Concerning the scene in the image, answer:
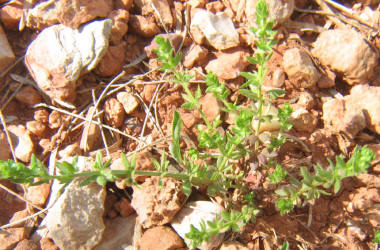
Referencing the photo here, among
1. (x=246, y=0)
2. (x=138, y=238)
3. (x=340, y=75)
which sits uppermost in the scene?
(x=246, y=0)

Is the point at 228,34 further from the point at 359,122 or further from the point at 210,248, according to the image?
the point at 210,248

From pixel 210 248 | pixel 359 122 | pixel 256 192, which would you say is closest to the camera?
pixel 210 248

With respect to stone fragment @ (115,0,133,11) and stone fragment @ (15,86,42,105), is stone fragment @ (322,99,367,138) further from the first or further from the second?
stone fragment @ (15,86,42,105)

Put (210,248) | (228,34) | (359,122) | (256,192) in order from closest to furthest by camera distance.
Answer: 1. (210,248)
2. (256,192)
3. (359,122)
4. (228,34)

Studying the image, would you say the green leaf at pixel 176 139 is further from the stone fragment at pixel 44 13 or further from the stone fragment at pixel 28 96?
the stone fragment at pixel 44 13

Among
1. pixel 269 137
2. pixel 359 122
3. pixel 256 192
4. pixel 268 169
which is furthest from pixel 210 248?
pixel 359 122

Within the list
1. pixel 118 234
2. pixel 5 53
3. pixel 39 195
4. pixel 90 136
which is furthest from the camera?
pixel 5 53

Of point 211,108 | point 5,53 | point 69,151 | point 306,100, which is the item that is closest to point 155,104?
point 211,108

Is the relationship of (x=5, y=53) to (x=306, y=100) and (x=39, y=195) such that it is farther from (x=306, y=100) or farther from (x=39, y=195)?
(x=306, y=100)

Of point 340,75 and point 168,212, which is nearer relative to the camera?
point 168,212
